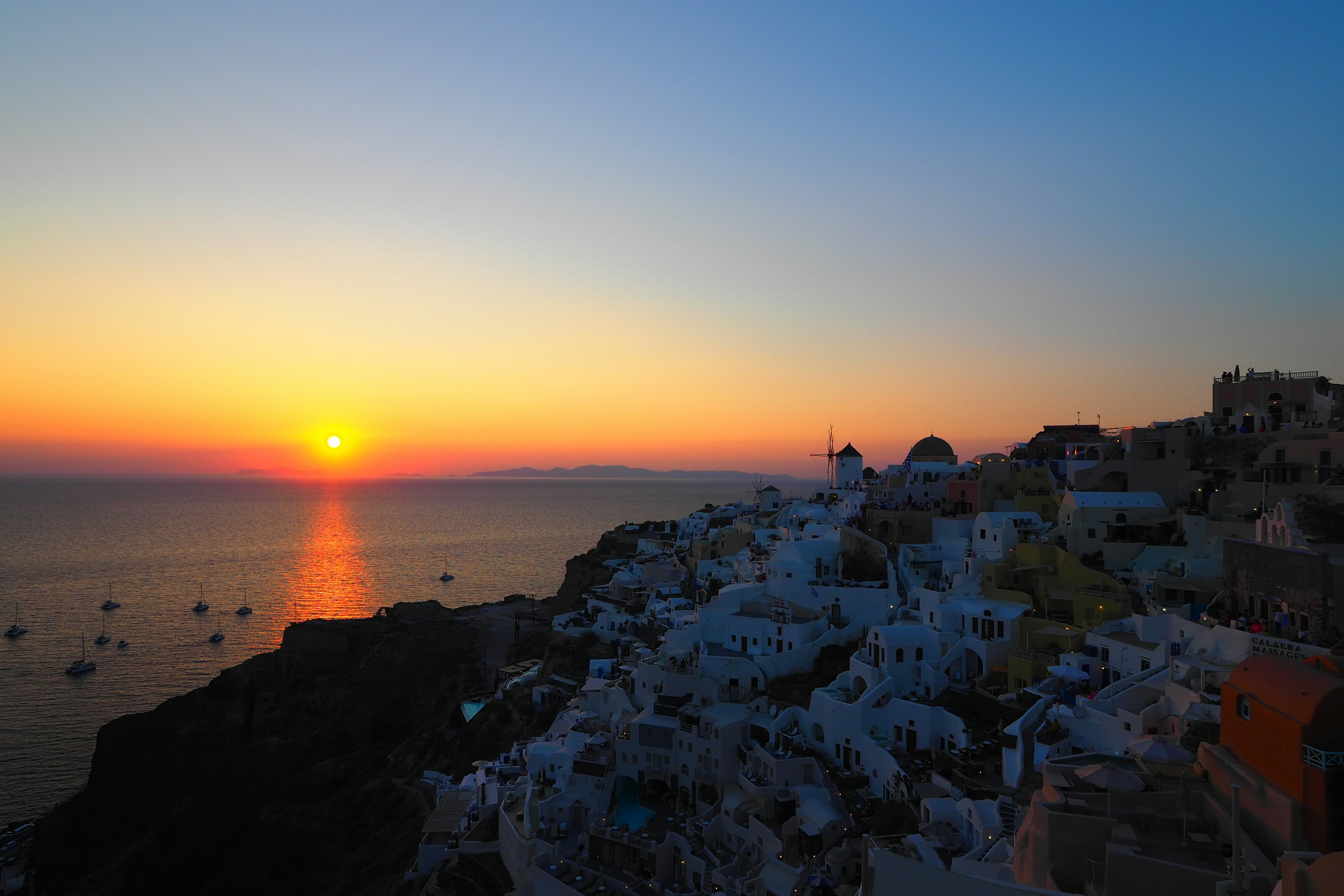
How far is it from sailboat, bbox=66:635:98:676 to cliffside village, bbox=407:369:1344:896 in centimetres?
2505

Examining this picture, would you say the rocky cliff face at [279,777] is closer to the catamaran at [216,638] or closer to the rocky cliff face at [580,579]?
the rocky cliff face at [580,579]

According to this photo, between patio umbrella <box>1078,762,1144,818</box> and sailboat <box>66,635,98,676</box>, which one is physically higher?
patio umbrella <box>1078,762,1144,818</box>

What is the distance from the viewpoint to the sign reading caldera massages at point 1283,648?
15711mm

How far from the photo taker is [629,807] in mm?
21984

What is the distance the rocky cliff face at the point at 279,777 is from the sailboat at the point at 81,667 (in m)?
10.8

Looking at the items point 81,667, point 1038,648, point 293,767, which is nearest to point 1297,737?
point 1038,648

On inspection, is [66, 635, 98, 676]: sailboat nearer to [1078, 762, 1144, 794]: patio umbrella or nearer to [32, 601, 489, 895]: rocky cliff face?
[32, 601, 489, 895]: rocky cliff face


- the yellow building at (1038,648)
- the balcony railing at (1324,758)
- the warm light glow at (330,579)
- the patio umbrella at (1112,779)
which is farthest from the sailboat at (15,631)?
the balcony railing at (1324,758)

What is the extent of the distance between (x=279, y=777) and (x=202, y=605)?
1256 inches

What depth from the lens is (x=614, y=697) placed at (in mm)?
26297

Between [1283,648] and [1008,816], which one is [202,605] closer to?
[1008,816]

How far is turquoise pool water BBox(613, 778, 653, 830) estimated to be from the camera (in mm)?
21234

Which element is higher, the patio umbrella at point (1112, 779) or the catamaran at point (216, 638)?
the patio umbrella at point (1112, 779)

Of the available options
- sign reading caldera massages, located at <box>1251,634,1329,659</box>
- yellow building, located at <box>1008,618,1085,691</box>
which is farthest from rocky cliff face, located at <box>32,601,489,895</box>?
sign reading caldera massages, located at <box>1251,634,1329,659</box>
